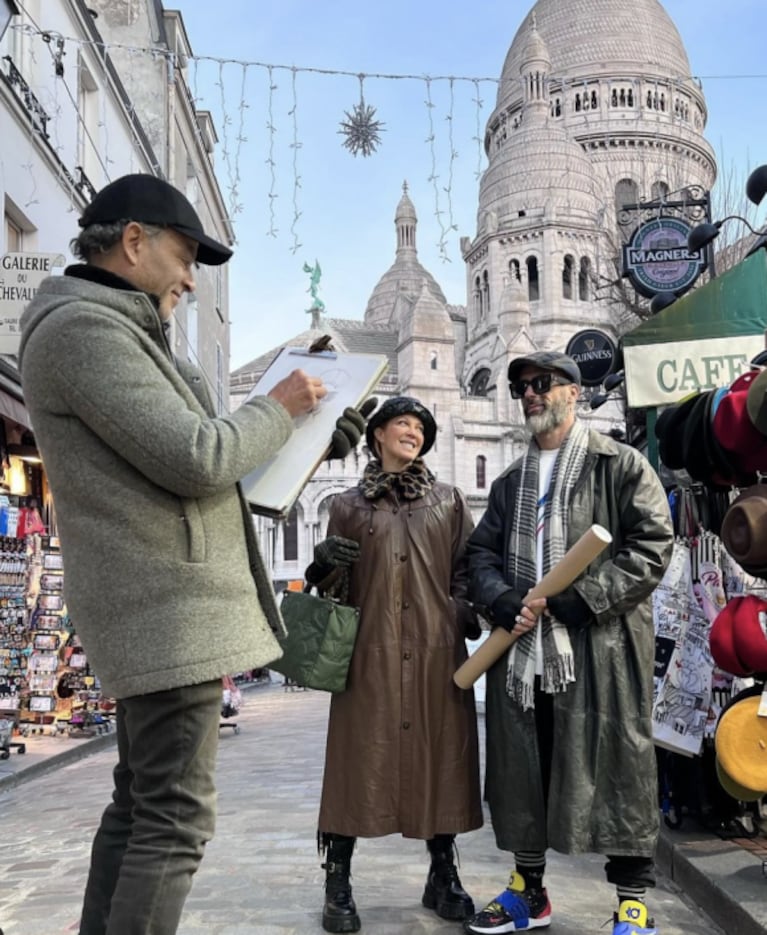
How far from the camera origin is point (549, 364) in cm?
387

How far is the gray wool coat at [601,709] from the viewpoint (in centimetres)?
342

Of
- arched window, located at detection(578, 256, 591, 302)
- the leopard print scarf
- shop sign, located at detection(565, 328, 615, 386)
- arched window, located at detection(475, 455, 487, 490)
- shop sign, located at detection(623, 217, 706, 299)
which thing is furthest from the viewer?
arched window, located at detection(578, 256, 591, 302)

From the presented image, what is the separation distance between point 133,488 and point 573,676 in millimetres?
1924

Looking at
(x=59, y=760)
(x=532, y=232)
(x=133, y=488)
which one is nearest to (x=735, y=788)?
(x=133, y=488)

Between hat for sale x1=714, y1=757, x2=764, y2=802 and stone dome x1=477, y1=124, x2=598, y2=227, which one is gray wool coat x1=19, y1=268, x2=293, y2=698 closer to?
hat for sale x1=714, y1=757, x2=764, y2=802

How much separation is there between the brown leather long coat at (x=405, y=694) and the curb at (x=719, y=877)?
1.03m

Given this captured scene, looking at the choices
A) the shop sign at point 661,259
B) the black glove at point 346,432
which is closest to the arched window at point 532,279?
the shop sign at point 661,259

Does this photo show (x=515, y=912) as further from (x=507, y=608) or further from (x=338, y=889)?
(x=507, y=608)

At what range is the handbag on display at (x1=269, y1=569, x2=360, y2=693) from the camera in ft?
12.4

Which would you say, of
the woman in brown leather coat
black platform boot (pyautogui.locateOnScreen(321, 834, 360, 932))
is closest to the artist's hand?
the woman in brown leather coat

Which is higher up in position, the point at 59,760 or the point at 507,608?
the point at 507,608

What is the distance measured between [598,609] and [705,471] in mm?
974

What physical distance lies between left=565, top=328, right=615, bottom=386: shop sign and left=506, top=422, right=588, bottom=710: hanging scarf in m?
6.04

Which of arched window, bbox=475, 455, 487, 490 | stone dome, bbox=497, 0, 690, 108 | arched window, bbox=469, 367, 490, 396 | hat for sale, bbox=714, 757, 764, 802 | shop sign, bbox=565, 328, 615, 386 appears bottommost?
hat for sale, bbox=714, 757, 764, 802
